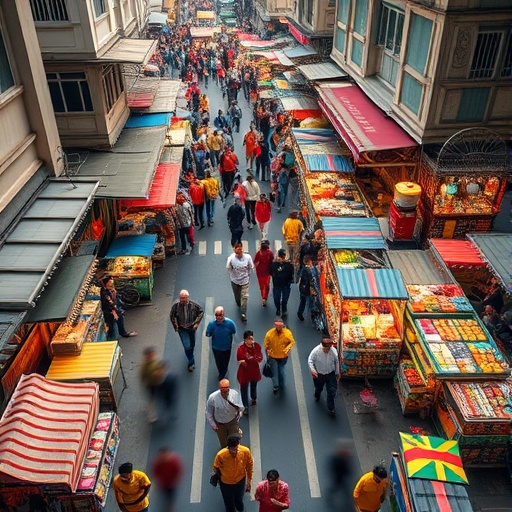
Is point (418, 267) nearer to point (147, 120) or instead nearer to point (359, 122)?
point (359, 122)

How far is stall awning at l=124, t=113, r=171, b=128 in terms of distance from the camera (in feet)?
57.0

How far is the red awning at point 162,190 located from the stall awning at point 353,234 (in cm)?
448

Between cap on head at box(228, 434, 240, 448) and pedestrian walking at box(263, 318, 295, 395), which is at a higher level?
cap on head at box(228, 434, 240, 448)

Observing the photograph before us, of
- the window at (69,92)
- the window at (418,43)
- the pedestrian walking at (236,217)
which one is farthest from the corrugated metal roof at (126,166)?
the window at (418,43)

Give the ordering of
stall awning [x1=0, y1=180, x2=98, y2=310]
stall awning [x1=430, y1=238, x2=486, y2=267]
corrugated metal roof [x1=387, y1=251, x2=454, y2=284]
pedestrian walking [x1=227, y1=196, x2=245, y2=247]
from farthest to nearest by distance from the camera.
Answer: pedestrian walking [x1=227, y1=196, x2=245, y2=247] < stall awning [x1=430, y1=238, x2=486, y2=267] < corrugated metal roof [x1=387, y1=251, x2=454, y2=284] < stall awning [x1=0, y1=180, x2=98, y2=310]

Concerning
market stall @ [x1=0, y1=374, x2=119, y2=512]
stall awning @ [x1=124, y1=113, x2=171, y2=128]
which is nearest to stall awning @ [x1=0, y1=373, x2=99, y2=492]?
market stall @ [x1=0, y1=374, x2=119, y2=512]

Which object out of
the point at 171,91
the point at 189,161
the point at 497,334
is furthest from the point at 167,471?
the point at 171,91

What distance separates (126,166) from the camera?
45.4ft

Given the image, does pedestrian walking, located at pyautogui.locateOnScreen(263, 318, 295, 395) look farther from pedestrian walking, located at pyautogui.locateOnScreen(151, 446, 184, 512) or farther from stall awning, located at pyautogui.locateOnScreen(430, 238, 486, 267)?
stall awning, located at pyautogui.locateOnScreen(430, 238, 486, 267)

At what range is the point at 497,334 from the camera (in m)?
10.4

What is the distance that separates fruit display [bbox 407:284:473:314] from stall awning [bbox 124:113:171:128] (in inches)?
440

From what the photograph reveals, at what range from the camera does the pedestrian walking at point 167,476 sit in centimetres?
738

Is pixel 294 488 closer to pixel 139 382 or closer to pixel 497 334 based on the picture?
pixel 139 382

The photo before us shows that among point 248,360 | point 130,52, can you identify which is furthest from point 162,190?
point 248,360
